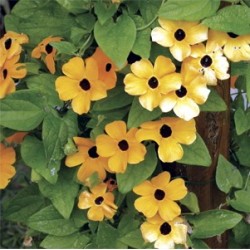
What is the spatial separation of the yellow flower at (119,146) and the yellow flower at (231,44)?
0.25 m

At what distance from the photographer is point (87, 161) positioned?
1.59m

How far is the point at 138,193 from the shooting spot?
5.14ft

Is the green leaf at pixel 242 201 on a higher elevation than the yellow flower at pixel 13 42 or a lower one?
lower

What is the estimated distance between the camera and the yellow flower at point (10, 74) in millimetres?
1577

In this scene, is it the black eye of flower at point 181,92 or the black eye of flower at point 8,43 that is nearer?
the black eye of flower at point 181,92

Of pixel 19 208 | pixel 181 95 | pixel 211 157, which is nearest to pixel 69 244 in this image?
pixel 19 208

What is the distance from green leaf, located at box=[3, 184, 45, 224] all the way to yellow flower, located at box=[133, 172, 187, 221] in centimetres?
37

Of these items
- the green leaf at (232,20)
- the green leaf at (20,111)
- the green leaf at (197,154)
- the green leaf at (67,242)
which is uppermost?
the green leaf at (232,20)

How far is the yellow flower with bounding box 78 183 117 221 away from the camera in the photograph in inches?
64.1

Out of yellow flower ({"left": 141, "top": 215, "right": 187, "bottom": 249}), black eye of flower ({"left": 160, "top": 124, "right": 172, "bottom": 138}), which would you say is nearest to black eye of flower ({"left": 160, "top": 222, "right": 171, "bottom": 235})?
yellow flower ({"left": 141, "top": 215, "right": 187, "bottom": 249})

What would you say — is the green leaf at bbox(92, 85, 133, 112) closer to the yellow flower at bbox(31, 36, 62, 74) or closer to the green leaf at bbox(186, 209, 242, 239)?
the yellow flower at bbox(31, 36, 62, 74)

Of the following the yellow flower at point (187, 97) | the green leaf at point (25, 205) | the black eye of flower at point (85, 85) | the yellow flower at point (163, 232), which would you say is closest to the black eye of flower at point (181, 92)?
the yellow flower at point (187, 97)

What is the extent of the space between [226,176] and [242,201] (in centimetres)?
7

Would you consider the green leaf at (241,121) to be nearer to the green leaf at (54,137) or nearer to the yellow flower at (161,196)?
the yellow flower at (161,196)
